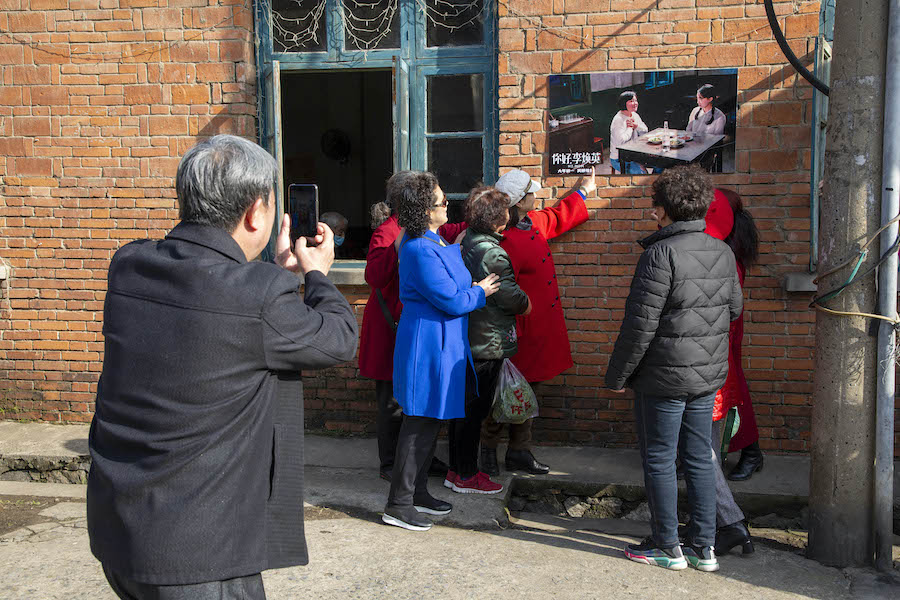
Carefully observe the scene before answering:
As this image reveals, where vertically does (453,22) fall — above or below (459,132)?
above

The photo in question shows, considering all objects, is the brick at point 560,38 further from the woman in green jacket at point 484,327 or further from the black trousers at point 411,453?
the black trousers at point 411,453

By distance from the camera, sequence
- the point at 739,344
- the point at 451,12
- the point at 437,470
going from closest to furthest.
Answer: the point at 739,344 → the point at 437,470 → the point at 451,12

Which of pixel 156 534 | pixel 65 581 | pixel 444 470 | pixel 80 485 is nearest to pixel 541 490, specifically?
pixel 444 470

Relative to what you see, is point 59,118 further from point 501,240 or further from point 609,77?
point 609,77

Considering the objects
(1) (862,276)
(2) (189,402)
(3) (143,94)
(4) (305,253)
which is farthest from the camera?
(3) (143,94)

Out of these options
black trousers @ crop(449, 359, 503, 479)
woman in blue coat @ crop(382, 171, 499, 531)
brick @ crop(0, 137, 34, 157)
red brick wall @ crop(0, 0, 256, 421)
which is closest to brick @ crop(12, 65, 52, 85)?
red brick wall @ crop(0, 0, 256, 421)

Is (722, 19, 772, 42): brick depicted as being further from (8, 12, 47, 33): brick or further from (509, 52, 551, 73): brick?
(8, 12, 47, 33): brick

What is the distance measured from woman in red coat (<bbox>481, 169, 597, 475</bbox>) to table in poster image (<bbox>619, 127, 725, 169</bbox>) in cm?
78

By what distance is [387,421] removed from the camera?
5.25 meters

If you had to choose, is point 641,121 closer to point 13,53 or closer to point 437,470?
point 437,470

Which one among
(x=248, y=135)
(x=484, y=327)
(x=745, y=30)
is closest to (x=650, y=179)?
(x=745, y=30)

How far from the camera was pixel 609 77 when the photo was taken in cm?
563

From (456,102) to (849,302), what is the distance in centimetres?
328

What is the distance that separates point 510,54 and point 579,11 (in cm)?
55
